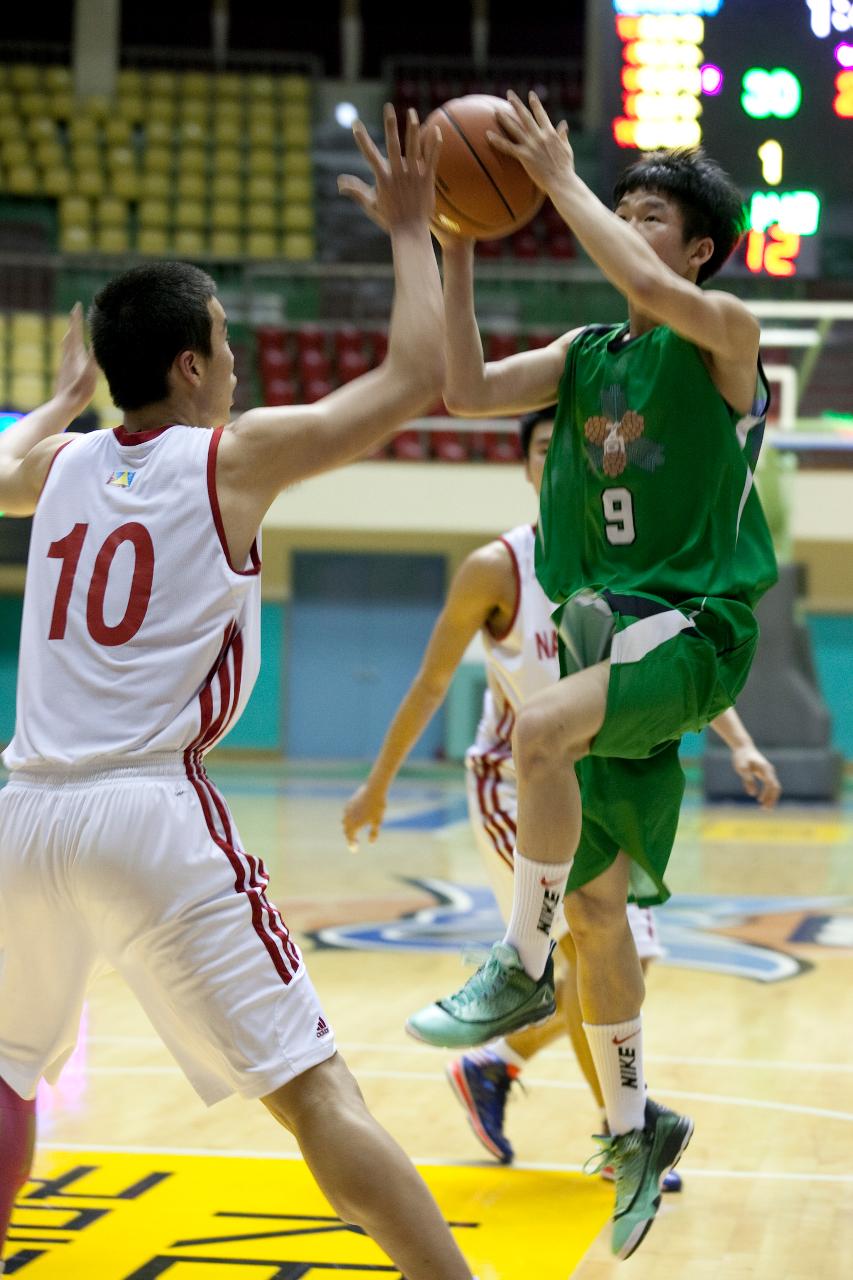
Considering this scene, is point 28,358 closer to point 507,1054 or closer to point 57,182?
point 57,182

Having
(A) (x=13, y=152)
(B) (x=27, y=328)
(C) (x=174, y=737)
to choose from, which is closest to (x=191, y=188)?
(A) (x=13, y=152)

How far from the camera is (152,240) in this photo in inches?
Answer: 793

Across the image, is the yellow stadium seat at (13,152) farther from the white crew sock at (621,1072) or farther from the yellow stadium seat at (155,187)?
the white crew sock at (621,1072)

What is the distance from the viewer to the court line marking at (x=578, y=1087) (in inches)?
184

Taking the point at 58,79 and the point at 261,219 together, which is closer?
the point at 261,219

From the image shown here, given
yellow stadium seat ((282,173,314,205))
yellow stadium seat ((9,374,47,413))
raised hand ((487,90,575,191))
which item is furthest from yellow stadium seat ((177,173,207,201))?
raised hand ((487,90,575,191))

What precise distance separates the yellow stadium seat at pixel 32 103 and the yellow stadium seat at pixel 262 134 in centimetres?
261

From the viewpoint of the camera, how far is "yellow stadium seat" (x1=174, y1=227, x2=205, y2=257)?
65.6 feet

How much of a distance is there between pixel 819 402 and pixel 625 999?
15.3 meters

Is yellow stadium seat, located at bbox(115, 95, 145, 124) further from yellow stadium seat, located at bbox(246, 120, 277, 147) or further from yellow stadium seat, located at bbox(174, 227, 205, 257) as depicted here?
yellow stadium seat, located at bbox(174, 227, 205, 257)

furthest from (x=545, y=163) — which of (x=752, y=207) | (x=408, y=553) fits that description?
(x=408, y=553)

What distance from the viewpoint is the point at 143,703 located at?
2.70 metres

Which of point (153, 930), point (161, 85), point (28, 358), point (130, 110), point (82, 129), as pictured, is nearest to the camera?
point (153, 930)

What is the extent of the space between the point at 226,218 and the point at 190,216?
446 mm
